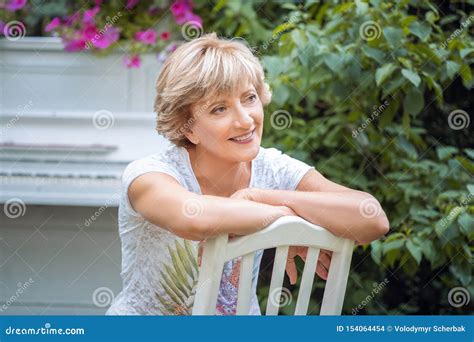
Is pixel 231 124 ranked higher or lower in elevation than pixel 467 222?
higher

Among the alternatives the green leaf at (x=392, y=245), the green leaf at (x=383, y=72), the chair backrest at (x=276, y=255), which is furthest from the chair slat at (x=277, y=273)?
the green leaf at (x=383, y=72)

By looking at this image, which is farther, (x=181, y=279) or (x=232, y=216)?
Answer: (x=181, y=279)

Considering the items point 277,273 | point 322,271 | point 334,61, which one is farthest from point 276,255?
point 334,61

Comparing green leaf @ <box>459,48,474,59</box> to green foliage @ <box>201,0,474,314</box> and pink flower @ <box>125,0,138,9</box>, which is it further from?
pink flower @ <box>125,0,138,9</box>

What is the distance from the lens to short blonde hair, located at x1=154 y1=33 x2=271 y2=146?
151 centimetres

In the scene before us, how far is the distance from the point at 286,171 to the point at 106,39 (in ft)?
3.69

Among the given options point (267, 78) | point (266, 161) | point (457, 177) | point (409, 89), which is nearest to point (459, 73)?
point (409, 89)

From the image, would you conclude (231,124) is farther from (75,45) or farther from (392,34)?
(75,45)

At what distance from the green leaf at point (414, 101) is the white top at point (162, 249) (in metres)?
0.75

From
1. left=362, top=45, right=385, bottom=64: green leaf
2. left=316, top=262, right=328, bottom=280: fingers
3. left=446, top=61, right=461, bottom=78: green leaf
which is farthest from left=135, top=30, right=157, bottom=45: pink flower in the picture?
left=316, top=262, right=328, bottom=280: fingers

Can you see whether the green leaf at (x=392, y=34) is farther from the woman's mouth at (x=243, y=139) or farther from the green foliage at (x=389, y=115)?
the woman's mouth at (x=243, y=139)

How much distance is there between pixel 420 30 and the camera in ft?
7.60

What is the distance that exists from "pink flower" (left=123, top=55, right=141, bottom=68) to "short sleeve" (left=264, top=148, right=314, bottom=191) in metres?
0.99
